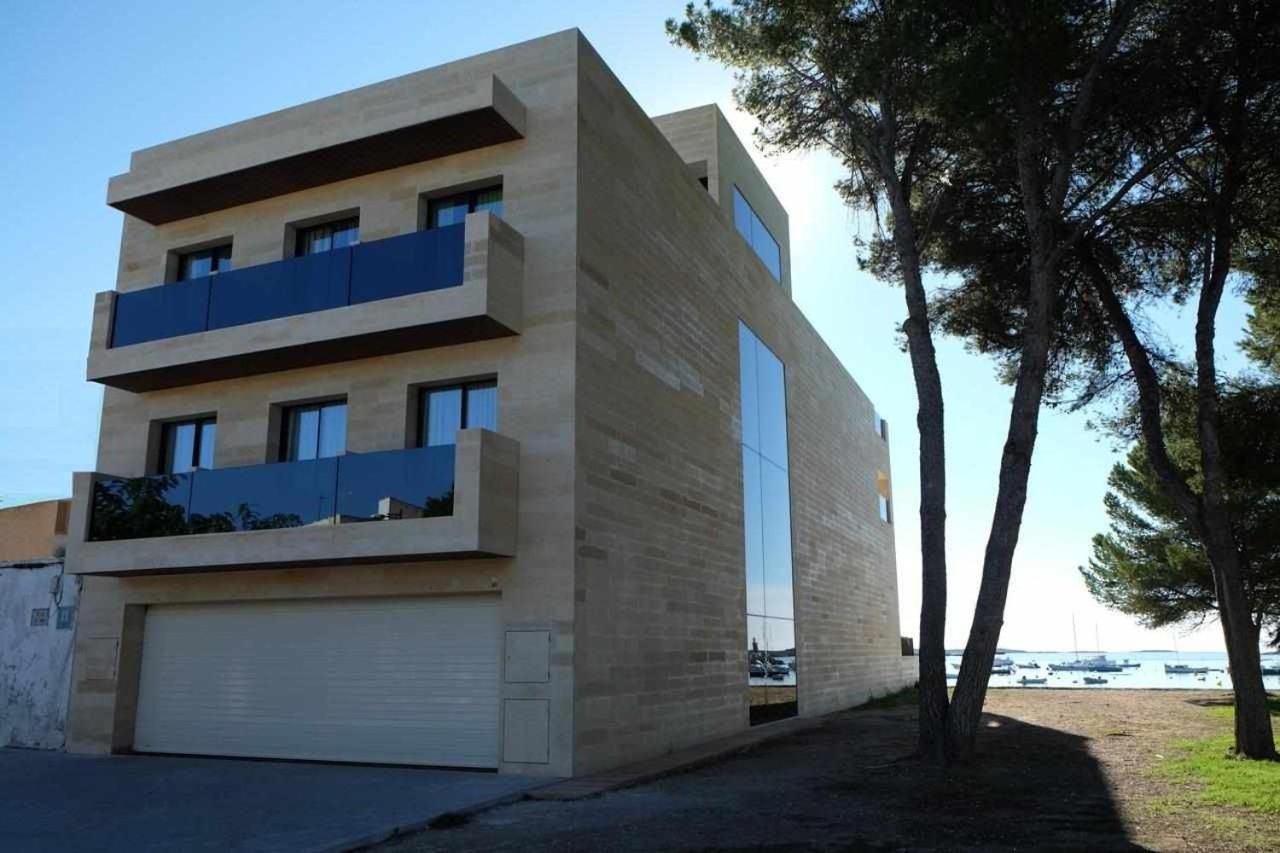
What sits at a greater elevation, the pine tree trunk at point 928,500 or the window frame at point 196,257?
the window frame at point 196,257

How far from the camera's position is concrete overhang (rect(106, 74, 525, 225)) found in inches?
539

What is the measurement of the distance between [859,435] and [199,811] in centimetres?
2517

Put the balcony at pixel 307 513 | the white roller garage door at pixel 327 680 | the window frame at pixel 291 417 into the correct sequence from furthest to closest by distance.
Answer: the window frame at pixel 291 417, the white roller garage door at pixel 327 680, the balcony at pixel 307 513

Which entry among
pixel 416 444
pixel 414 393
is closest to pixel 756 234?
pixel 414 393

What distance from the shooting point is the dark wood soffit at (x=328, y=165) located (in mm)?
13844

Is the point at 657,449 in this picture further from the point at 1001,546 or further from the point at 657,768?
the point at 1001,546

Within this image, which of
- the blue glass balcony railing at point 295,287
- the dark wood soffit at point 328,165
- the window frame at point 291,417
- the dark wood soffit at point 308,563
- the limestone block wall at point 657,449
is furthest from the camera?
the window frame at point 291,417

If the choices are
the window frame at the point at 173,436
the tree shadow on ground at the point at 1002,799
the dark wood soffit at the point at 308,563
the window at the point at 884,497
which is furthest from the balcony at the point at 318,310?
the window at the point at 884,497

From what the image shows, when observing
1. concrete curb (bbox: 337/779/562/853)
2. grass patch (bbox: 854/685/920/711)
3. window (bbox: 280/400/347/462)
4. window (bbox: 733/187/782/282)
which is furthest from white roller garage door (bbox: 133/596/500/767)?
grass patch (bbox: 854/685/920/711)

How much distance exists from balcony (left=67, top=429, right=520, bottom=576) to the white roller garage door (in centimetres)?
93

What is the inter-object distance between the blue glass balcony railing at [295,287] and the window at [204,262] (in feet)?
4.68

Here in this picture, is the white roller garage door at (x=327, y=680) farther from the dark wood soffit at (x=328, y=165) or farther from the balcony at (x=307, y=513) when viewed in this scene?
the dark wood soffit at (x=328, y=165)

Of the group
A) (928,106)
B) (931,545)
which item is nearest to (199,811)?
Answer: (931,545)

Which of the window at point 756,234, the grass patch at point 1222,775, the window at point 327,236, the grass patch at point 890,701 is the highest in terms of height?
the window at point 756,234
